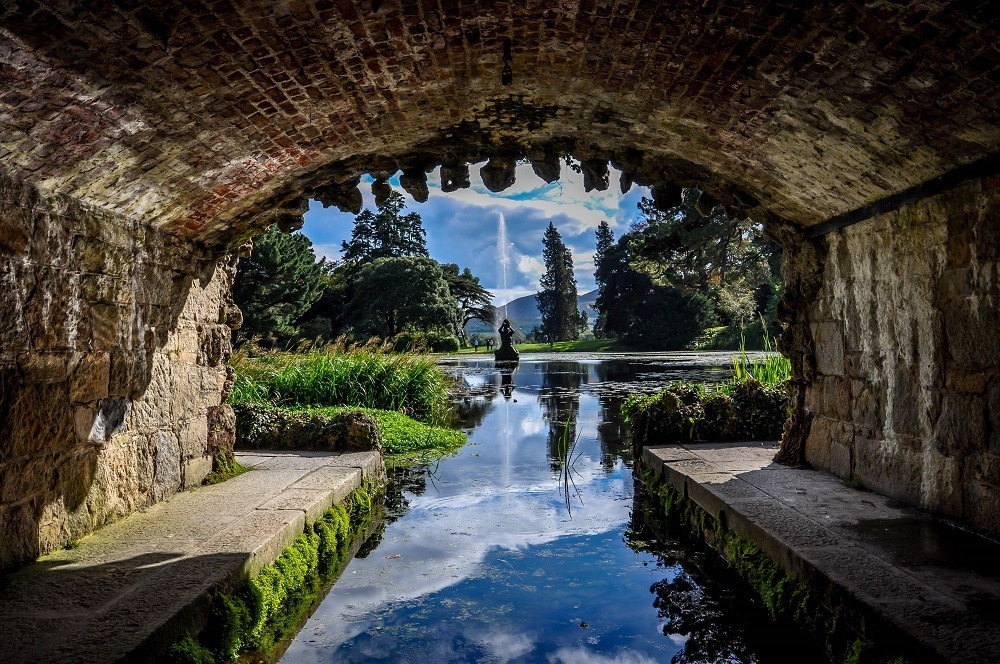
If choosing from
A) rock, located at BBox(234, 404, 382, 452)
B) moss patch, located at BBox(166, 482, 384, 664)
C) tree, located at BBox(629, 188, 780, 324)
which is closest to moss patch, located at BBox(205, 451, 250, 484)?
moss patch, located at BBox(166, 482, 384, 664)

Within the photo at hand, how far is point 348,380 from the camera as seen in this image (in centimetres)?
1161

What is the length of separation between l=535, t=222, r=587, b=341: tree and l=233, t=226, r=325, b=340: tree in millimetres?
35159

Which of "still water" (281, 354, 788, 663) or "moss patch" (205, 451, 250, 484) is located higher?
"moss patch" (205, 451, 250, 484)

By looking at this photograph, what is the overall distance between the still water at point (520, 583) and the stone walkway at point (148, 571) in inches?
24.2

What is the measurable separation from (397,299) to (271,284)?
1179 centimetres

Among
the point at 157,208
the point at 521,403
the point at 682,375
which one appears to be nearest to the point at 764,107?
the point at 157,208

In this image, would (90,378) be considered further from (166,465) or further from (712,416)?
(712,416)

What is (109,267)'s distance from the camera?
176 inches

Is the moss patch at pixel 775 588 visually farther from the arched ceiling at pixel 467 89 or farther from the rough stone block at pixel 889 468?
the arched ceiling at pixel 467 89

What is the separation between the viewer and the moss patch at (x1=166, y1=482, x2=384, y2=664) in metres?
3.45

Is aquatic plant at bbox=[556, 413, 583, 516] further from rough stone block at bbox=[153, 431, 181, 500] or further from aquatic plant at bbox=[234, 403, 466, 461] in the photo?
rough stone block at bbox=[153, 431, 181, 500]

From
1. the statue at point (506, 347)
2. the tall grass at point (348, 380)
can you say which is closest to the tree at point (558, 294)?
the statue at point (506, 347)

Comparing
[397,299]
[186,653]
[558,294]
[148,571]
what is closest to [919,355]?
[186,653]

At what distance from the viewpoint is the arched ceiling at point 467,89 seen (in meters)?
2.96
